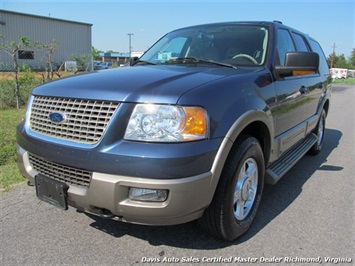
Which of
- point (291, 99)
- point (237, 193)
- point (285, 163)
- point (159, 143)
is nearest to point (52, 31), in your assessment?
point (291, 99)

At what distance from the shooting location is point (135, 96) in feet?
7.29

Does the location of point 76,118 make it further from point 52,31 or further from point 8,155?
point 52,31

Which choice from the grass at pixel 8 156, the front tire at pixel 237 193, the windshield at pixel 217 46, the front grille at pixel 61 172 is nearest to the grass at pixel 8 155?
the grass at pixel 8 156

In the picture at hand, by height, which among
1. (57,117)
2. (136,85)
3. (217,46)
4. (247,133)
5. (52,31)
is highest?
(52,31)

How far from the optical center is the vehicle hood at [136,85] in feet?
7.30

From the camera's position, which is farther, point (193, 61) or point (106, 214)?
point (193, 61)

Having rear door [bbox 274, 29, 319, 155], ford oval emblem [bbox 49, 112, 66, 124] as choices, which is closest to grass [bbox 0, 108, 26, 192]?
ford oval emblem [bbox 49, 112, 66, 124]

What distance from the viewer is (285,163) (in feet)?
12.2

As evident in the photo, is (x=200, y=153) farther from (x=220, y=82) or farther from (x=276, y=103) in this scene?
(x=276, y=103)

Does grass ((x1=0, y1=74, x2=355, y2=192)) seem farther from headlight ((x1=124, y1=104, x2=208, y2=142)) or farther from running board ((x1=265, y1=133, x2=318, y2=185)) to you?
running board ((x1=265, y1=133, x2=318, y2=185))

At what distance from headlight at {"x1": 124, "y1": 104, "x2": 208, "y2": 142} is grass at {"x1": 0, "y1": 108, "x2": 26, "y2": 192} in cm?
238

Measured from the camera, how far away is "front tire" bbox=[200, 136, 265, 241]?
97.0 inches

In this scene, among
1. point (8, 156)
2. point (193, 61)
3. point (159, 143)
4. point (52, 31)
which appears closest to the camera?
point (159, 143)

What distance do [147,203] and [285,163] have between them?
2105 mm
